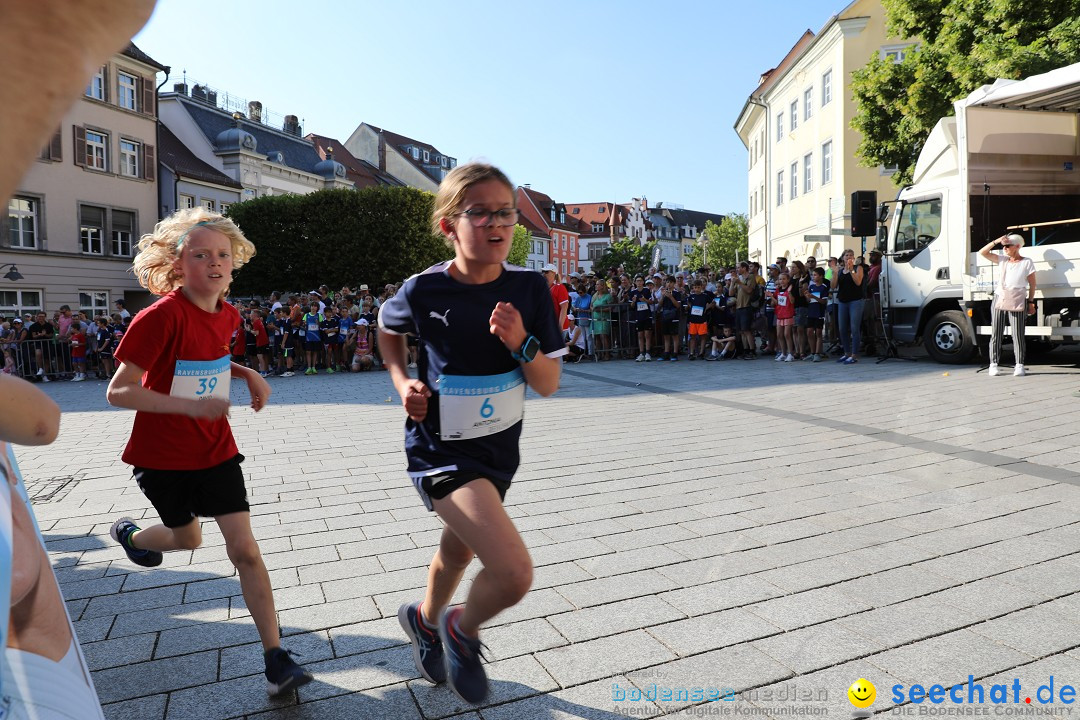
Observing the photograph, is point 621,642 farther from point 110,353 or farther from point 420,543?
point 110,353

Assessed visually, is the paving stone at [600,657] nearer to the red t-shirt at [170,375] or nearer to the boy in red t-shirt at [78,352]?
the red t-shirt at [170,375]

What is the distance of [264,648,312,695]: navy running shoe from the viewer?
299 cm

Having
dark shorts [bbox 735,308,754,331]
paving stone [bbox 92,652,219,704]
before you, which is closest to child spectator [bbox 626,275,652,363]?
dark shorts [bbox 735,308,754,331]

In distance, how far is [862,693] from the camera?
287 cm

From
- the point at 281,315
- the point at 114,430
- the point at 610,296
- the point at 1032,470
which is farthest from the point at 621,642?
the point at 281,315

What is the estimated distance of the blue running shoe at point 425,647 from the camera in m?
3.10

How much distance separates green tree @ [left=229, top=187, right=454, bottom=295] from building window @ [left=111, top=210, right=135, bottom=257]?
5247 mm

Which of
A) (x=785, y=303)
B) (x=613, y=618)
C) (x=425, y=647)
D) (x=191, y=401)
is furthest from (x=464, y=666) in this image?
(x=785, y=303)

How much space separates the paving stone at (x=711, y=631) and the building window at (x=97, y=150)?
1601 inches

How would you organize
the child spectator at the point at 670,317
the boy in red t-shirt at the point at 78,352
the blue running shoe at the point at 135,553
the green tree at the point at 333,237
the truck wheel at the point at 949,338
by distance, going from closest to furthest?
the blue running shoe at the point at 135,553
the truck wheel at the point at 949,338
the child spectator at the point at 670,317
the boy in red t-shirt at the point at 78,352
the green tree at the point at 333,237

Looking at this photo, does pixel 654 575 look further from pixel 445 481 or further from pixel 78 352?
pixel 78 352

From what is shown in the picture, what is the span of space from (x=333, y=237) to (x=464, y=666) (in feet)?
137

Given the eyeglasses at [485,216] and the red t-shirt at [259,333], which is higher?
the eyeglasses at [485,216]

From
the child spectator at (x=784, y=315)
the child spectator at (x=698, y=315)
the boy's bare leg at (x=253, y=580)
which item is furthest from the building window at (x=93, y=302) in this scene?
the boy's bare leg at (x=253, y=580)
